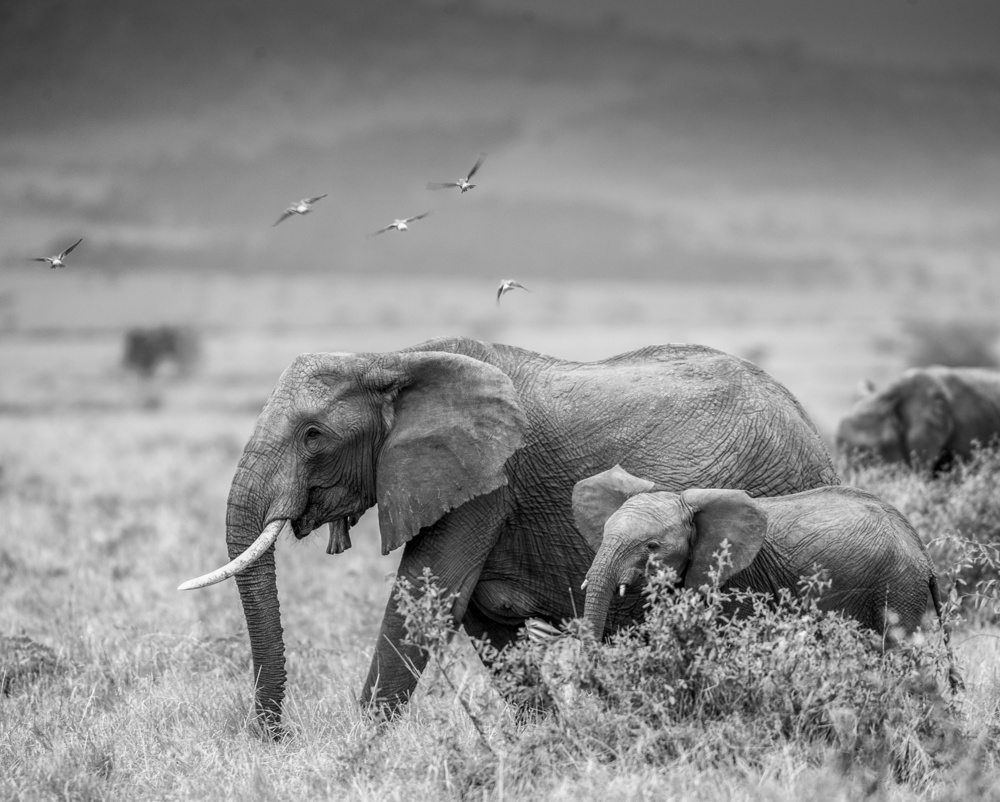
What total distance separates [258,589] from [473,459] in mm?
1369

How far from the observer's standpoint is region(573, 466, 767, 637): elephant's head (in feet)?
20.7

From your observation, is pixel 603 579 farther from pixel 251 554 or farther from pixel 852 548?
pixel 251 554

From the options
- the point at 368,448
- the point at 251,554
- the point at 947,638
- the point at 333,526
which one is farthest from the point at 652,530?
the point at 333,526

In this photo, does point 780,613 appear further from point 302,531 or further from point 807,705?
point 302,531

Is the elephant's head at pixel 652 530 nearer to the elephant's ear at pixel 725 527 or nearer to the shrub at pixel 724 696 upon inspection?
the elephant's ear at pixel 725 527

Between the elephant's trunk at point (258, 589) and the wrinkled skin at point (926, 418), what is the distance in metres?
8.05

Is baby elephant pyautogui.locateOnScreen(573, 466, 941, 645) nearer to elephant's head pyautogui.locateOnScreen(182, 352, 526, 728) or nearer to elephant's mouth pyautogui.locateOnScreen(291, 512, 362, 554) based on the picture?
elephant's head pyautogui.locateOnScreen(182, 352, 526, 728)

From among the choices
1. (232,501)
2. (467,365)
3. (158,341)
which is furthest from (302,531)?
(158,341)

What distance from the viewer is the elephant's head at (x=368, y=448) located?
7.18 m

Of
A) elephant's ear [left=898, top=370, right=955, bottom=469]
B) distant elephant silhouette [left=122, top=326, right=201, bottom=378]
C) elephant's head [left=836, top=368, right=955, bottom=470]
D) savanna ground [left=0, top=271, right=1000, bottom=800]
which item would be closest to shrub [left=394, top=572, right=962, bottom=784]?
savanna ground [left=0, top=271, right=1000, bottom=800]

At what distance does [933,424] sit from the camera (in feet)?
46.9

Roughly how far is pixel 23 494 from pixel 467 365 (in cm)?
1407

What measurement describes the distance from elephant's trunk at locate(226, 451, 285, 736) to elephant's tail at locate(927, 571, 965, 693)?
11.1 ft

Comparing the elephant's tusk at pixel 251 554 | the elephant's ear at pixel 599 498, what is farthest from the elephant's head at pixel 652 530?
the elephant's tusk at pixel 251 554
